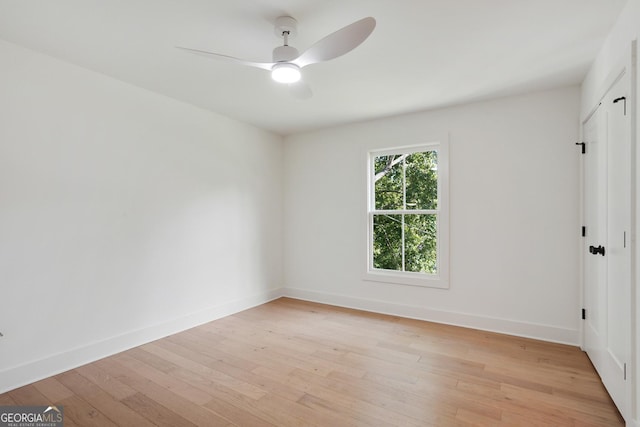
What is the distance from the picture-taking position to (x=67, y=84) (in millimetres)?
2617

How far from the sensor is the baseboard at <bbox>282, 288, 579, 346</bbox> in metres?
3.07

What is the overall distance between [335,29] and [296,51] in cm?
36

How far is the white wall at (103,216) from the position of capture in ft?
7.72

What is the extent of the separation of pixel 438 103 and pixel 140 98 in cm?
310

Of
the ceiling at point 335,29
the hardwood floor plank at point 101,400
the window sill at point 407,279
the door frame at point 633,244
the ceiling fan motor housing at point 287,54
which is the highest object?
the ceiling at point 335,29

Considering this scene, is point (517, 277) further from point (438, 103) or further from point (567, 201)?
point (438, 103)

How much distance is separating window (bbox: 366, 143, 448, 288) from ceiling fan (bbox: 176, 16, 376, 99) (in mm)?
2090

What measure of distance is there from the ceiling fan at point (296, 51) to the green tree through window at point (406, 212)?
210cm

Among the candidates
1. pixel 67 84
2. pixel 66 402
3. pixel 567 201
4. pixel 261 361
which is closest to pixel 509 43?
pixel 567 201

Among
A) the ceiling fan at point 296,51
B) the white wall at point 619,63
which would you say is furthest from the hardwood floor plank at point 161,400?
the white wall at point 619,63
